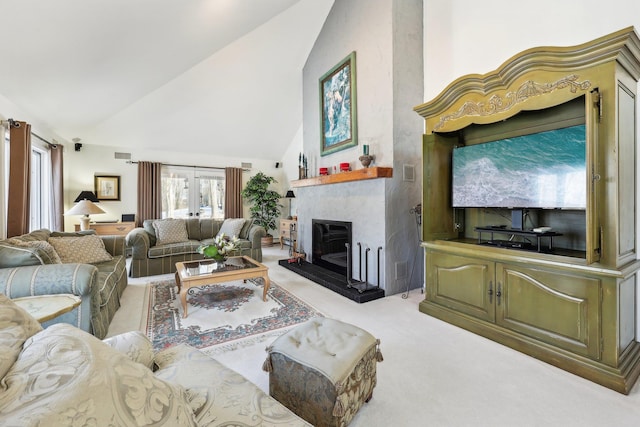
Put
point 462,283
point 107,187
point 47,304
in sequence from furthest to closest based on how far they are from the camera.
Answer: point 107,187
point 462,283
point 47,304

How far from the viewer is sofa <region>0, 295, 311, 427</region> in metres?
0.50

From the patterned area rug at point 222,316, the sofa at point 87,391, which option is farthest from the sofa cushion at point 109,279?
the sofa at point 87,391

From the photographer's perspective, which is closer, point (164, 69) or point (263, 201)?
point (164, 69)

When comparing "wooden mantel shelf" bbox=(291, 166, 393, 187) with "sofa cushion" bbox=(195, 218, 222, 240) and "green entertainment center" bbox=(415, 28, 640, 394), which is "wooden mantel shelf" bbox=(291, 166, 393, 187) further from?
"sofa cushion" bbox=(195, 218, 222, 240)

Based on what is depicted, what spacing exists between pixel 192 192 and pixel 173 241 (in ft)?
8.16

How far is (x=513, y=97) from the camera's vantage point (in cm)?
229

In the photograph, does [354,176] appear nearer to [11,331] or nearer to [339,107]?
[339,107]

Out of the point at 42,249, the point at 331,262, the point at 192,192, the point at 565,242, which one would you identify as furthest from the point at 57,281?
the point at 192,192

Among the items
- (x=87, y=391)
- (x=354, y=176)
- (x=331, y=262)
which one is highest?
(x=354, y=176)

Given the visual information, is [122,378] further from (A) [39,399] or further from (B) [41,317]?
(B) [41,317]

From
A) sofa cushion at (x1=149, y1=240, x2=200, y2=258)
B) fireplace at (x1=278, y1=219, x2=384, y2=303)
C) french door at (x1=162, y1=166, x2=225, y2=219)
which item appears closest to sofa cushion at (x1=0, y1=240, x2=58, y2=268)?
sofa cushion at (x1=149, y1=240, x2=200, y2=258)

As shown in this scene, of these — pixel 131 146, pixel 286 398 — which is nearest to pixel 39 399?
pixel 286 398

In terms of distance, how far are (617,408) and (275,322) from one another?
2389 mm

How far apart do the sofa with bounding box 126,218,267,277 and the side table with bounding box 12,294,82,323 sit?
1995 mm
